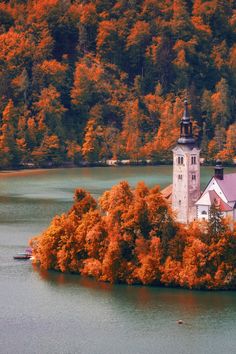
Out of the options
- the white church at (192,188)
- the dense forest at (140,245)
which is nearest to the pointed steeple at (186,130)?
the white church at (192,188)

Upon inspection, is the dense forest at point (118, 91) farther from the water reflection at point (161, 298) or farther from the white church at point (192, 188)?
the water reflection at point (161, 298)

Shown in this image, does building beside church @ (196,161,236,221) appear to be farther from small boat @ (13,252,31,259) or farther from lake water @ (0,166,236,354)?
small boat @ (13,252,31,259)

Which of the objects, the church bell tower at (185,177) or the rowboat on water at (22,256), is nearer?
the rowboat on water at (22,256)

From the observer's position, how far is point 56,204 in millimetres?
130750

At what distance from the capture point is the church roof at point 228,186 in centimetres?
10369

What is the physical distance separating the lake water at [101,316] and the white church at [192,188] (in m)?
10.3

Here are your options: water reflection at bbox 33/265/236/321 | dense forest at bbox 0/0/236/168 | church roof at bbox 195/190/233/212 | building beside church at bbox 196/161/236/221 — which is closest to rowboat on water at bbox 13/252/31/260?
water reflection at bbox 33/265/236/321

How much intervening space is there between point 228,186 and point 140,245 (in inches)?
398

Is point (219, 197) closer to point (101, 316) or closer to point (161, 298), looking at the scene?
point (161, 298)

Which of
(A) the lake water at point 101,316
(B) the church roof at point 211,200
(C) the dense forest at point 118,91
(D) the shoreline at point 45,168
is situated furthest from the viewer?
(C) the dense forest at point 118,91

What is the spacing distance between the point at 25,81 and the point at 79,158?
16883 mm

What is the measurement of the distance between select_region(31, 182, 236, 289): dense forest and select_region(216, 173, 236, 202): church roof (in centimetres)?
557

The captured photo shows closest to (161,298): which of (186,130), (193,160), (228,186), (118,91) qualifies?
(228,186)

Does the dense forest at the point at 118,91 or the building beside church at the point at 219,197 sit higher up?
the dense forest at the point at 118,91
